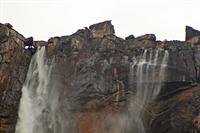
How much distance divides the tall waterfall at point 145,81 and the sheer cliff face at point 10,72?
14554mm

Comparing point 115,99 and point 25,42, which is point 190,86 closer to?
point 115,99

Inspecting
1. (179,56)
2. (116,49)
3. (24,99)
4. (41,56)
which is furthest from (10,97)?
(179,56)

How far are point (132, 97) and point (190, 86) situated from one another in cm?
692

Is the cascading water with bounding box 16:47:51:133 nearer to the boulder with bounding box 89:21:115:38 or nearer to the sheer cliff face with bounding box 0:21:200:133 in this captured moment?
the sheer cliff face with bounding box 0:21:200:133

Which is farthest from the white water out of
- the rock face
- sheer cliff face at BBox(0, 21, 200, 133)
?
the rock face

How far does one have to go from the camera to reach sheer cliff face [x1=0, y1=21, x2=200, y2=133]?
149 feet

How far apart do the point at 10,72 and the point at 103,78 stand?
11970 mm

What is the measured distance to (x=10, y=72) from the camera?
164 ft

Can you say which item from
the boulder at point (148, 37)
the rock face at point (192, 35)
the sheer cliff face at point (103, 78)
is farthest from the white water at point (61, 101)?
the rock face at point (192, 35)

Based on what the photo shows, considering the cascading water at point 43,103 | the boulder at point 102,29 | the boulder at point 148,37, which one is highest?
the boulder at point 102,29

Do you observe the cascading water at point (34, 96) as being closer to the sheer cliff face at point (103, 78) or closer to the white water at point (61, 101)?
the white water at point (61, 101)

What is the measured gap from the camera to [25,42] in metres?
54.8

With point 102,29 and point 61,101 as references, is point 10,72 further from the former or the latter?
point 102,29

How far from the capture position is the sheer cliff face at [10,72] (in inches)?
1895
